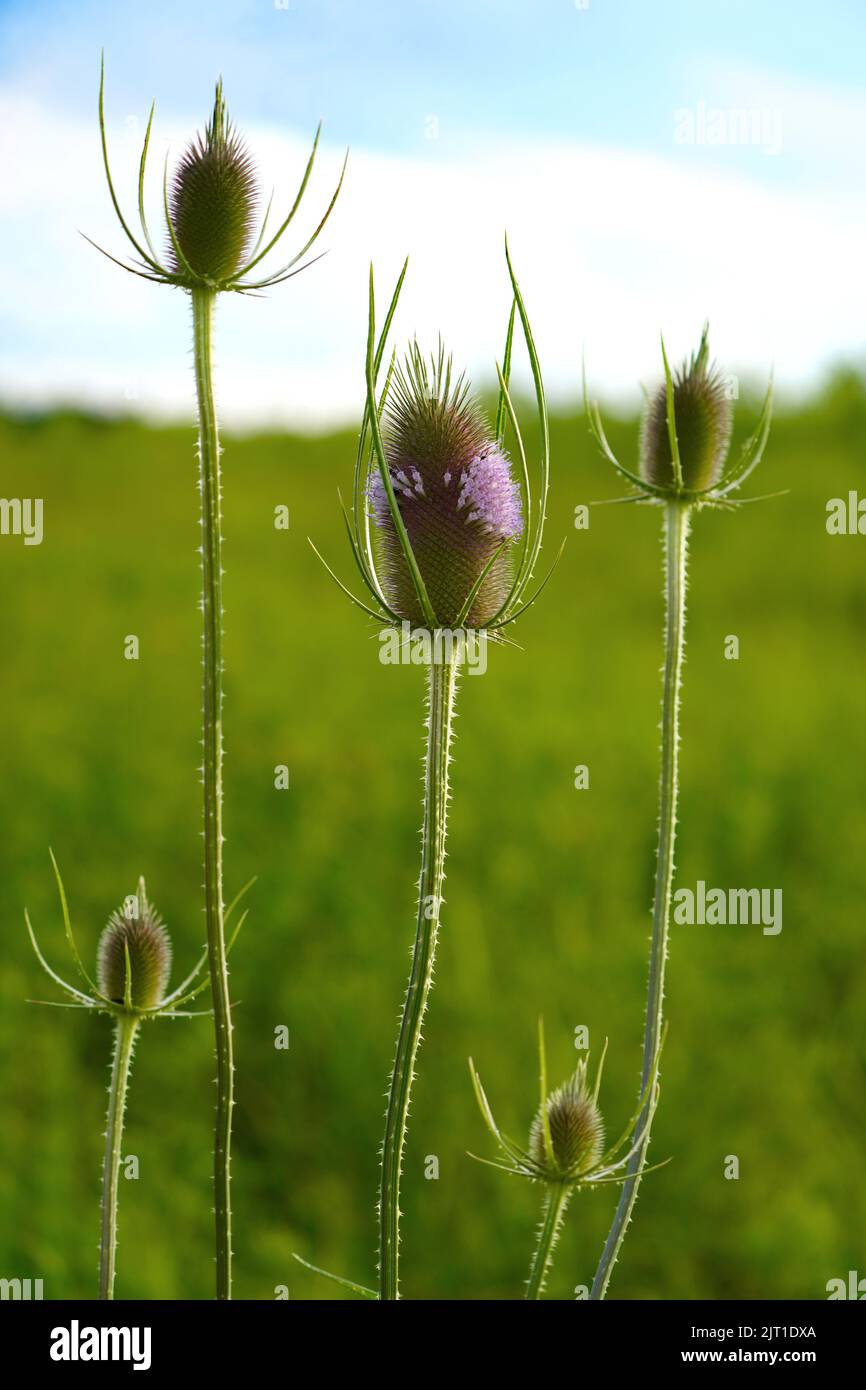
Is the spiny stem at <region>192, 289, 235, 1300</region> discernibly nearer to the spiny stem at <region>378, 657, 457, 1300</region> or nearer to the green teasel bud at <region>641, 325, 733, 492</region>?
the spiny stem at <region>378, 657, 457, 1300</region>

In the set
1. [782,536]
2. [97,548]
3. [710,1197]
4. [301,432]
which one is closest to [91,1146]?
[710,1197]

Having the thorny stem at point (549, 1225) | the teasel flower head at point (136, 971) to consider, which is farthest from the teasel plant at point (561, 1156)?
the teasel flower head at point (136, 971)

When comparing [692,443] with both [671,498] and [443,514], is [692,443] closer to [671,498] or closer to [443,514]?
[671,498]

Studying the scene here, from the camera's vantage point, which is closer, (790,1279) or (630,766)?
(790,1279)

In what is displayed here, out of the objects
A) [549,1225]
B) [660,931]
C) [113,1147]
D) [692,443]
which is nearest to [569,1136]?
[549,1225]
